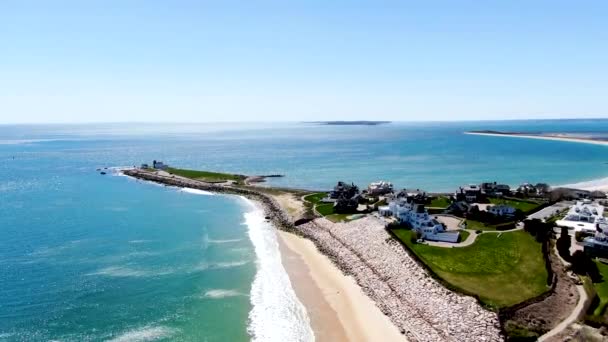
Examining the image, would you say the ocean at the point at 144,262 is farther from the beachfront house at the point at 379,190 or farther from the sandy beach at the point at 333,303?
the beachfront house at the point at 379,190

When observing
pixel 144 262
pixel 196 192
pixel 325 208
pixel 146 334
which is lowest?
pixel 196 192

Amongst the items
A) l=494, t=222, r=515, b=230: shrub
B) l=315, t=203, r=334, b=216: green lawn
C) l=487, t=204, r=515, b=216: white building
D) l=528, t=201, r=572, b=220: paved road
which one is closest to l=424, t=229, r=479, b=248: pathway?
l=494, t=222, r=515, b=230: shrub

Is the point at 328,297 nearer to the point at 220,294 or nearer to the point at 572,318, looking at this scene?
the point at 220,294

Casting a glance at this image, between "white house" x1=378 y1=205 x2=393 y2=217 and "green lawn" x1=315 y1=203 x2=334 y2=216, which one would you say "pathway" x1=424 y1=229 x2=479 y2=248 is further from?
"green lawn" x1=315 y1=203 x2=334 y2=216

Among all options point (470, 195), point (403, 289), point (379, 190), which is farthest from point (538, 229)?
point (379, 190)

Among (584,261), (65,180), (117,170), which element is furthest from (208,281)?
(117,170)

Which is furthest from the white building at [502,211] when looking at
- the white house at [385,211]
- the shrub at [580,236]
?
the white house at [385,211]

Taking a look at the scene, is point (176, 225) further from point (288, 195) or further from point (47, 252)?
point (288, 195)
